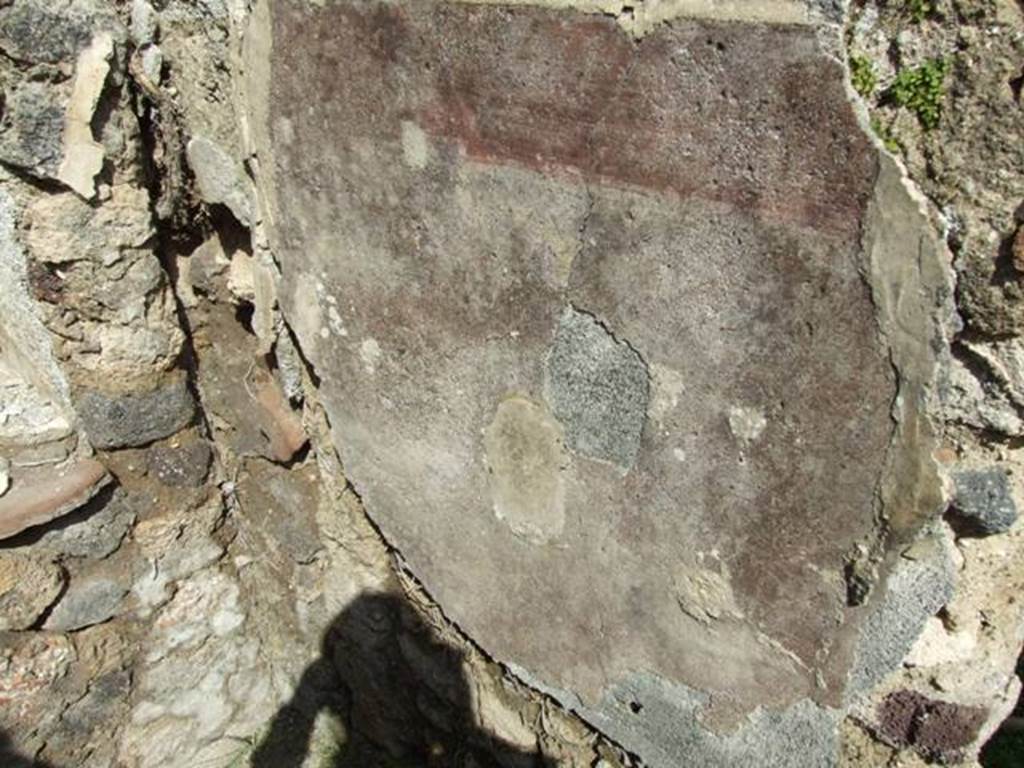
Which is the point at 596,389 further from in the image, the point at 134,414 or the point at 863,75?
the point at 134,414

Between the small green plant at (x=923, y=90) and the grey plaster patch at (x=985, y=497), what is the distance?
0.46m

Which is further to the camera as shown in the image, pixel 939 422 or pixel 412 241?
pixel 412 241

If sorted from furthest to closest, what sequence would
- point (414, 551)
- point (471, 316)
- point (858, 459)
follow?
point (414, 551) → point (471, 316) → point (858, 459)

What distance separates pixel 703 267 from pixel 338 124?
27.6 inches

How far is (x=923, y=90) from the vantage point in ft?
3.23

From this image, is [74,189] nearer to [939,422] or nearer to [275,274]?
[275,274]

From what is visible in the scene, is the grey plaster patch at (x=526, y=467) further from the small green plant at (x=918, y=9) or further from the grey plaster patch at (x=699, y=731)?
the small green plant at (x=918, y=9)

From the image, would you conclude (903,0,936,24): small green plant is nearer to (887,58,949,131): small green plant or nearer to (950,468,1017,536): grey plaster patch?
(887,58,949,131): small green plant

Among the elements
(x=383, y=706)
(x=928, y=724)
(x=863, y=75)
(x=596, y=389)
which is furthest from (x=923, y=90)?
(x=383, y=706)

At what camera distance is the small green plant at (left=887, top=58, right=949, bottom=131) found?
3.18 feet

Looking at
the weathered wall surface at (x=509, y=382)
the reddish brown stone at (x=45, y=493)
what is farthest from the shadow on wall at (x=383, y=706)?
the reddish brown stone at (x=45, y=493)

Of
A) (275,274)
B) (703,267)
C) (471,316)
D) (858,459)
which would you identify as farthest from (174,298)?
(858,459)

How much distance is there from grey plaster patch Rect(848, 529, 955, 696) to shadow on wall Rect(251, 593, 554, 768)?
869 millimetres

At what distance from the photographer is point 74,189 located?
5.56ft
